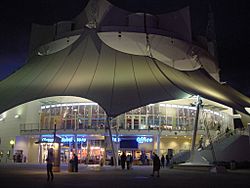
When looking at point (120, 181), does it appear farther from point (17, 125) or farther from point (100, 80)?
point (17, 125)

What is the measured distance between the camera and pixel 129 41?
25547 mm

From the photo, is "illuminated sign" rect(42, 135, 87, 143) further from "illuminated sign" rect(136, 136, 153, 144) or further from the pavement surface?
the pavement surface

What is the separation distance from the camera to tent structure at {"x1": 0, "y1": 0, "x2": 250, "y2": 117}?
22562 millimetres

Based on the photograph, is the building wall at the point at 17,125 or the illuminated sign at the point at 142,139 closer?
the illuminated sign at the point at 142,139

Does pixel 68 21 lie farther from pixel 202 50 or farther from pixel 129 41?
pixel 202 50

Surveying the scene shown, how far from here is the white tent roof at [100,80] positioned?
2253cm

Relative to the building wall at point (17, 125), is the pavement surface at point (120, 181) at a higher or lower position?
lower

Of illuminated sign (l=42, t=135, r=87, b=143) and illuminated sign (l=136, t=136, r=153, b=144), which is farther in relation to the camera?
illuminated sign (l=42, t=135, r=87, b=143)

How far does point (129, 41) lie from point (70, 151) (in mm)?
17967

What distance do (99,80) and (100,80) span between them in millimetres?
76

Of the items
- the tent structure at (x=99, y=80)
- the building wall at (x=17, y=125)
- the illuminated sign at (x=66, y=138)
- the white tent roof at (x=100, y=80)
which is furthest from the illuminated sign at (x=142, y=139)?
the building wall at (x=17, y=125)

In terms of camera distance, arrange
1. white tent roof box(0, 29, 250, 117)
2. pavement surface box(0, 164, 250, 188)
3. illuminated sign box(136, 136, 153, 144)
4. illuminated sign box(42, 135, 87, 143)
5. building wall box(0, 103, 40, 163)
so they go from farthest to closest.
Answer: building wall box(0, 103, 40, 163) → illuminated sign box(42, 135, 87, 143) → illuminated sign box(136, 136, 153, 144) → white tent roof box(0, 29, 250, 117) → pavement surface box(0, 164, 250, 188)

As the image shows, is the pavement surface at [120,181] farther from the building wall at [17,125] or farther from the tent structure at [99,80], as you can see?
the building wall at [17,125]

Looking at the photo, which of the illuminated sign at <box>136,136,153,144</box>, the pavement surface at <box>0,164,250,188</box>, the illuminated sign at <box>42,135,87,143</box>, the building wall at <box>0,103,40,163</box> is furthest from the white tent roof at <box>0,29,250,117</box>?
the building wall at <box>0,103,40,163</box>
